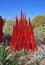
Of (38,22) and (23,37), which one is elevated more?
(38,22)

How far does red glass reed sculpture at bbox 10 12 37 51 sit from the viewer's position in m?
9.32

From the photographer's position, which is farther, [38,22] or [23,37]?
[38,22]

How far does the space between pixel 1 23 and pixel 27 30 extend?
2432mm

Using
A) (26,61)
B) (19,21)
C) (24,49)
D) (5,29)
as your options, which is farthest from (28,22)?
(5,29)

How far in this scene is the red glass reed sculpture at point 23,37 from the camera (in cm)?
932

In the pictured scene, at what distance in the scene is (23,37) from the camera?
30.8 ft

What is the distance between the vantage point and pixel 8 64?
21.6 feet

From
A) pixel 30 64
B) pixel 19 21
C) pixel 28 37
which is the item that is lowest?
pixel 30 64

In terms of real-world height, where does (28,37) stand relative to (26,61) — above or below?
Answer: above

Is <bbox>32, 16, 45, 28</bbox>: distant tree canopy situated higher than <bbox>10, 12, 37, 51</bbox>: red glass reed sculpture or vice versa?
<bbox>32, 16, 45, 28</bbox>: distant tree canopy

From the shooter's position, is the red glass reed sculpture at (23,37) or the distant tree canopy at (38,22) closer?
the red glass reed sculpture at (23,37)

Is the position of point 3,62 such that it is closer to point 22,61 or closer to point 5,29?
point 22,61

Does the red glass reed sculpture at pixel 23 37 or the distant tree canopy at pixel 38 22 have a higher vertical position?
the distant tree canopy at pixel 38 22

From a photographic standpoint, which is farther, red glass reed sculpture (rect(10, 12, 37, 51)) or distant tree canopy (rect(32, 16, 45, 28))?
distant tree canopy (rect(32, 16, 45, 28))
